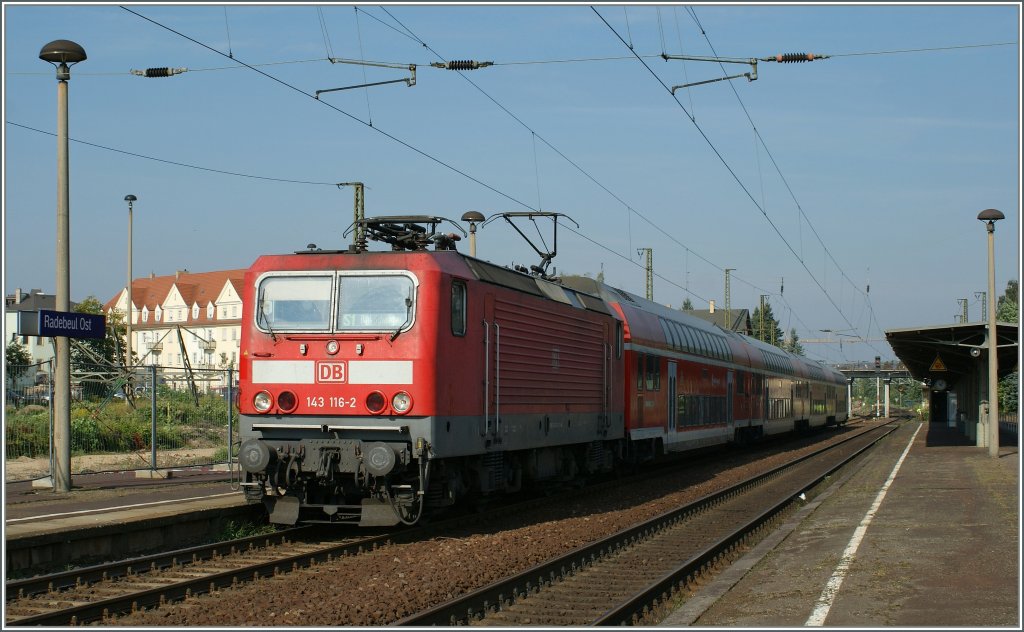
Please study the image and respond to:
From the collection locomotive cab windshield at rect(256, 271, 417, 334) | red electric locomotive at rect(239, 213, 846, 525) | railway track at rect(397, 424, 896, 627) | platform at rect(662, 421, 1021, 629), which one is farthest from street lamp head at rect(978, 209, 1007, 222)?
locomotive cab windshield at rect(256, 271, 417, 334)

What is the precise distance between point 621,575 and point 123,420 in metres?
16.2

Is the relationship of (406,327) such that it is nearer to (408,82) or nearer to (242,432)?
(242,432)

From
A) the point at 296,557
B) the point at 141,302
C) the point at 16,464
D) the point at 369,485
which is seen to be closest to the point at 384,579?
the point at 296,557

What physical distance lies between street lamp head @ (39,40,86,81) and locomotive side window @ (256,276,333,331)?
5.10 metres

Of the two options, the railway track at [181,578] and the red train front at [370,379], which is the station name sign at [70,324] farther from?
the railway track at [181,578]

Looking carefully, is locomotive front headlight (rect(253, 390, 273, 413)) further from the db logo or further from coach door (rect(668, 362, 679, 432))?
coach door (rect(668, 362, 679, 432))

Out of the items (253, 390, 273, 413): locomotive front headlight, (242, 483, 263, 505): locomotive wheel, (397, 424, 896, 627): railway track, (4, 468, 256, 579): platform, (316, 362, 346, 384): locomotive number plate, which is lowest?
(397, 424, 896, 627): railway track

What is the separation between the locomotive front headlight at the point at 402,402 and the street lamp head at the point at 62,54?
737cm

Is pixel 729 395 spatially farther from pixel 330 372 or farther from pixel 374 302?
pixel 330 372

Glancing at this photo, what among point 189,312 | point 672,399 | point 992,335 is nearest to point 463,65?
point 672,399

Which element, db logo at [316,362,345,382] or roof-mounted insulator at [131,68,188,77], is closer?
db logo at [316,362,345,382]

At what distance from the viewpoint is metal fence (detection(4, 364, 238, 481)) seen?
20.1 meters

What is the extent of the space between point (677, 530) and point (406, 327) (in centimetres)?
510

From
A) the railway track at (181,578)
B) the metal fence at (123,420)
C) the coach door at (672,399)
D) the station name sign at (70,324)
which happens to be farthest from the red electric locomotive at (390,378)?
the coach door at (672,399)
